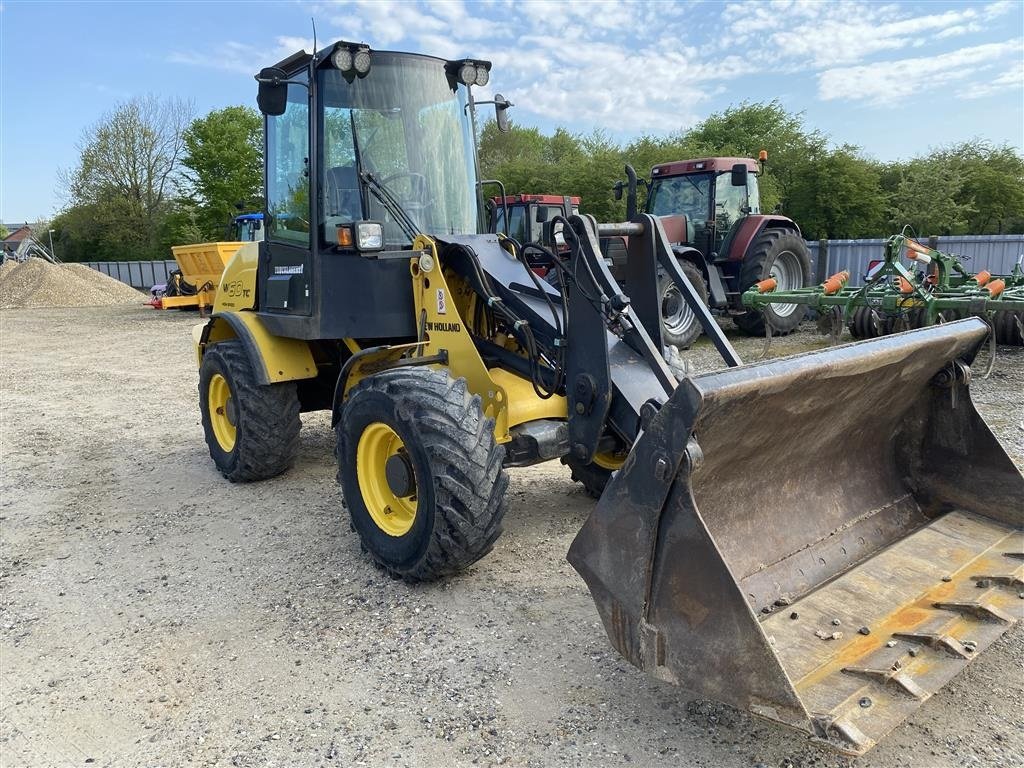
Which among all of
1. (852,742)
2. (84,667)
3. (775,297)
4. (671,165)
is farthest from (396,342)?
(671,165)

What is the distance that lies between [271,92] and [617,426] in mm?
2612

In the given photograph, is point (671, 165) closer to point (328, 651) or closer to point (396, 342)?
point (396, 342)

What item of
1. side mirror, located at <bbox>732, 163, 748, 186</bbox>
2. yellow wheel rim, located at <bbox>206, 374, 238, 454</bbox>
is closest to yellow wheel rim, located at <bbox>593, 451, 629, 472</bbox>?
yellow wheel rim, located at <bbox>206, 374, 238, 454</bbox>

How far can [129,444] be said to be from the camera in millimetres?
6938

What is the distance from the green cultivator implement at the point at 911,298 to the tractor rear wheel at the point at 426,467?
704 centimetres

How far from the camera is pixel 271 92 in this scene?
13.8 ft

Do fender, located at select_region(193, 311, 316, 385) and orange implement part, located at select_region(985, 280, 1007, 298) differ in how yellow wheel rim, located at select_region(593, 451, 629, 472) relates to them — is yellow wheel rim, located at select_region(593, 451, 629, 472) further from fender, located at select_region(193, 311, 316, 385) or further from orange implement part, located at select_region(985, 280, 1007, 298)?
Answer: orange implement part, located at select_region(985, 280, 1007, 298)

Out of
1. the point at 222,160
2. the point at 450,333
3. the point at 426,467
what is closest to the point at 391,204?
the point at 450,333

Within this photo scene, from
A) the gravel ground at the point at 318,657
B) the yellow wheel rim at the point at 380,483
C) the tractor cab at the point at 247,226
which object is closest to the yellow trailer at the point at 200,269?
the tractor cab at the point at 247,226

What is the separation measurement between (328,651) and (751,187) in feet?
36.3

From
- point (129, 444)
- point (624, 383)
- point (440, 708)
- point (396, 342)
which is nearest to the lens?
point (440, 708)

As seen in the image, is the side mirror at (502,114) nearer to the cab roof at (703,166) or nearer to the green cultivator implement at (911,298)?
the green cultivator implement at (911,298)

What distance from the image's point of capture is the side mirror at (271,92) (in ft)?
13.7

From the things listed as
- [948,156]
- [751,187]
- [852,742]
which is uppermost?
[948,156]
